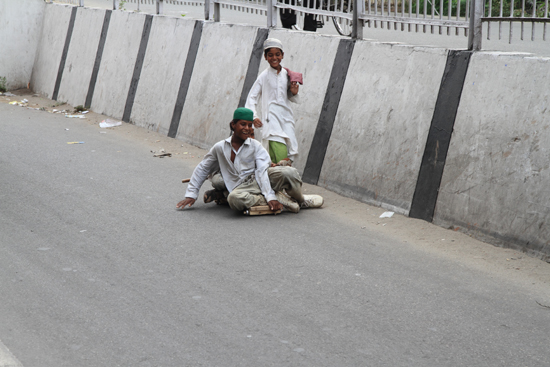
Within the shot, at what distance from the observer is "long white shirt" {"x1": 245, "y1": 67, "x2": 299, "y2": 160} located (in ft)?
23.6

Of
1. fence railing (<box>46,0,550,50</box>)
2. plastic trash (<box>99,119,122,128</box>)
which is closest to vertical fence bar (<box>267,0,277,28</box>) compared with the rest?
fence railing (<box>46,0,550,50</box>)

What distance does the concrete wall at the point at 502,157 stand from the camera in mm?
5242

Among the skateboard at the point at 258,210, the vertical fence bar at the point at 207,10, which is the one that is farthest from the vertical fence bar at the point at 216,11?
the skateboard at the point at 258,210

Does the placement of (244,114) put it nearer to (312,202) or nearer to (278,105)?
(278,105)

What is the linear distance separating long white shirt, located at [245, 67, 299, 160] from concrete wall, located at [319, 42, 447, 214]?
56cm

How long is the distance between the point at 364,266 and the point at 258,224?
1397 millimetres

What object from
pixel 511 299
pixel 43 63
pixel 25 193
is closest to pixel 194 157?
pixel 25 193

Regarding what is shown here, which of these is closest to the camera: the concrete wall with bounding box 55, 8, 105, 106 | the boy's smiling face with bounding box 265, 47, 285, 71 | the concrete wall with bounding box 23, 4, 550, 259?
the concrete wall with bounding box 23, 4, 550, 259

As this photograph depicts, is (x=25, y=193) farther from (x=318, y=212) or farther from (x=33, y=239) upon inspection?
(x=318, y=212)

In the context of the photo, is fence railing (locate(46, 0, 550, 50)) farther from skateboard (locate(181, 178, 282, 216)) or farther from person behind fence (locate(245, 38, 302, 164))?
skateboard (locate(181, 178, 282, 216))

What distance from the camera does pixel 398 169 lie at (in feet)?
21.5

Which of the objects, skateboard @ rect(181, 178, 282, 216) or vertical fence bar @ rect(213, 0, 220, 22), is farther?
vertical fence bar @ rect(213, 0, 220, 22)

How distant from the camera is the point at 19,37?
16.1m

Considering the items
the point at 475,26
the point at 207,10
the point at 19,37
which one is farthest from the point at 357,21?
the point at 19,37
